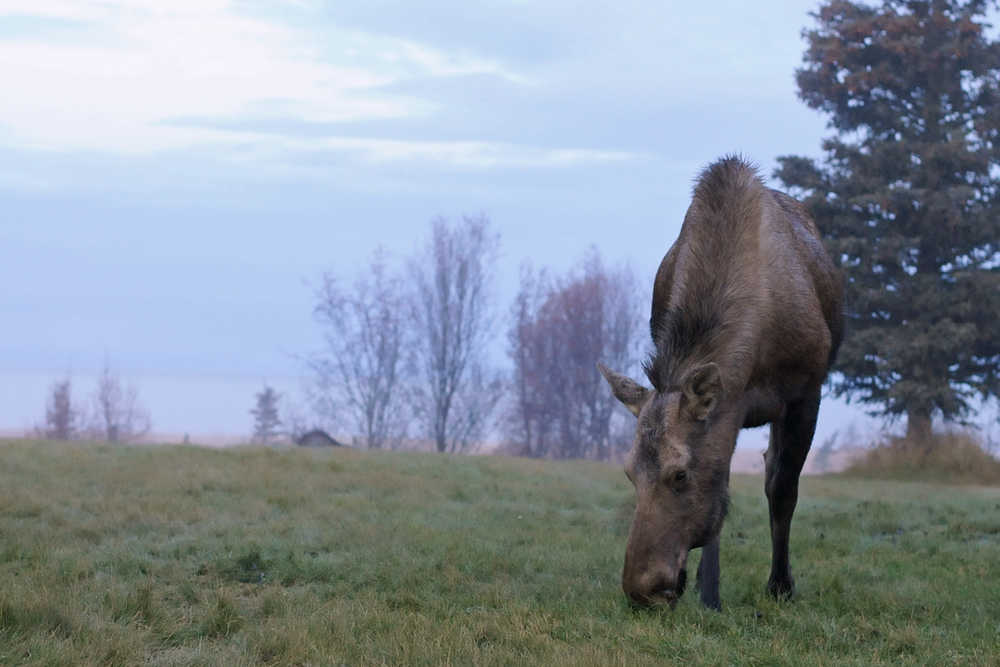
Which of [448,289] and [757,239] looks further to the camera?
[448,289]

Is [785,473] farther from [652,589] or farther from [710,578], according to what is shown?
[652,589]

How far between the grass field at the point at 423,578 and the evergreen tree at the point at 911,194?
1184 cm

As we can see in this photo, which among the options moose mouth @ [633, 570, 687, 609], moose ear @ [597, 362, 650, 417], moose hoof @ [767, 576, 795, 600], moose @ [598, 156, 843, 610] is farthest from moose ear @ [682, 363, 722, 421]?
moose hoof @ [767, 576, 795, 600]

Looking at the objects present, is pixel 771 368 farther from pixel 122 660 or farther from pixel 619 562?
pixel 122 660

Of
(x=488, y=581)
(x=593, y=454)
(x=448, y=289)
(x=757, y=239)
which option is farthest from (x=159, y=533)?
(x=593, y=454)

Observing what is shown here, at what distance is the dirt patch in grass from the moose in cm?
1683

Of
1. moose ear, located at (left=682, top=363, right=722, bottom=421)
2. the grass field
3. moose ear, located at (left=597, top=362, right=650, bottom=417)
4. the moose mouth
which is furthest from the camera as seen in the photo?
moose ear, located at (left=597, top=362, right=650, bottom=417)

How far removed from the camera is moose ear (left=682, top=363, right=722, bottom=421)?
5.26 meters

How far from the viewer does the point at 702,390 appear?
5.33m

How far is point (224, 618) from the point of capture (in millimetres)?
5484

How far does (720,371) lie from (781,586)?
1.95 meters

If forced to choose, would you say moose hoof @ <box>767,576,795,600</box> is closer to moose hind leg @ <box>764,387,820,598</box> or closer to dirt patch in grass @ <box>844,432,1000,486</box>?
moose hind leg @ <box>764,387,820,598</box>

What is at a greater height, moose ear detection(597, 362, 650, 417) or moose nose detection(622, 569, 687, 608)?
moose ear detection(597, 362, 650, 417)

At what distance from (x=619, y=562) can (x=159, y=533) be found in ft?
13.4
